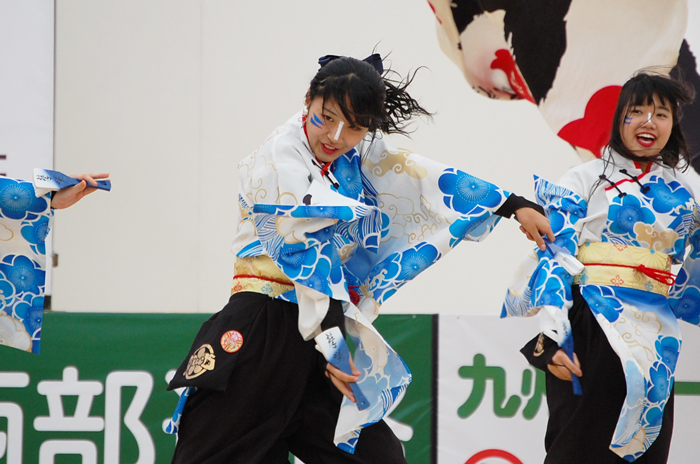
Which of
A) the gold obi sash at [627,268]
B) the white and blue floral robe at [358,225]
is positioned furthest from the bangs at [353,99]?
the gold obi sash at [627,268]

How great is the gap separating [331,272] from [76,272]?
157 cm

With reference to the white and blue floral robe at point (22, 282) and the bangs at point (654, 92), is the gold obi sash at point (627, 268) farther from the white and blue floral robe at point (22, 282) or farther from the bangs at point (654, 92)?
the white and blue floral robe at point (22, 282)

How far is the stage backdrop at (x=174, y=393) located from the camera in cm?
276

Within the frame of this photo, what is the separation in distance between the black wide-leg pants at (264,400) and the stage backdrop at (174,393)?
1.13 m

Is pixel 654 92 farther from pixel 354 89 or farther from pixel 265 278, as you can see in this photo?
pixel 265 278

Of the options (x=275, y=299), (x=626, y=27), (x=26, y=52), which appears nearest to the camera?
(x=275, y=299)

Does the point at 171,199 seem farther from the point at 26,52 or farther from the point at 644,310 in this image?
the point at 644,310

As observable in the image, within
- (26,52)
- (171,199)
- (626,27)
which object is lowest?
(171,199)

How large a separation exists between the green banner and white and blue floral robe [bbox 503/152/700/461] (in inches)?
38.7

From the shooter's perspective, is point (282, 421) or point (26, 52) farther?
point (26, 52)

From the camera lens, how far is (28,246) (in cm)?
197

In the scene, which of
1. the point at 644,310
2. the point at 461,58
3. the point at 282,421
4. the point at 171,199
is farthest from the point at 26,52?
the point at 644,310

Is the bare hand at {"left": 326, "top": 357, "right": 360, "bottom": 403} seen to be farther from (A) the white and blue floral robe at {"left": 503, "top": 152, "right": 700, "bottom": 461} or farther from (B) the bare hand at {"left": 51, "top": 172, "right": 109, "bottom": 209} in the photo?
(B) the bare hand at {"left": 51, "top": 172, "right": 109, "bottom": 209}

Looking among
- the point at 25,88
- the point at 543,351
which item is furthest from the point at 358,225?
the point at 25,88
